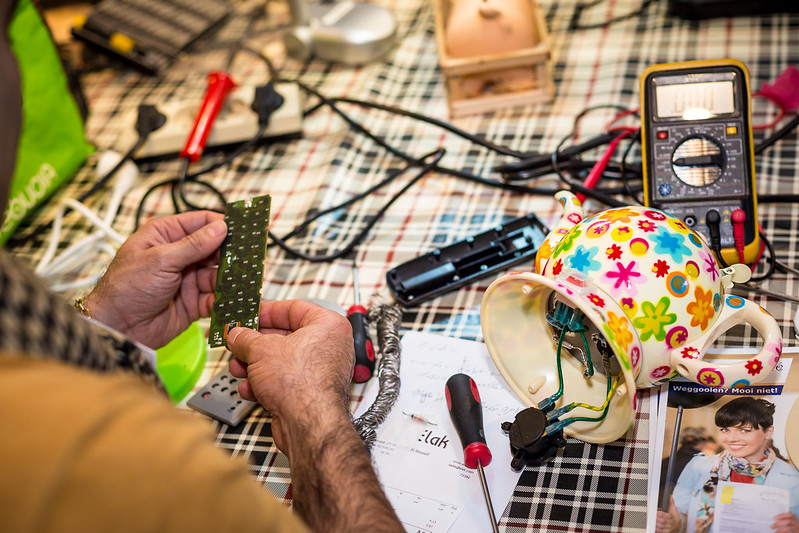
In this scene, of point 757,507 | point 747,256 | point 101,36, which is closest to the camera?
point 757,507

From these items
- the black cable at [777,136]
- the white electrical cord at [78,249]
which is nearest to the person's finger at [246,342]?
the white electrical cord at [78,249]

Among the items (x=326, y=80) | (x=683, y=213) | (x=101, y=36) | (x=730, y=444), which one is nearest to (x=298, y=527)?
(x=730, y=444)

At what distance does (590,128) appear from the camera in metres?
1.08

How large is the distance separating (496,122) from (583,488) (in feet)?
2.10

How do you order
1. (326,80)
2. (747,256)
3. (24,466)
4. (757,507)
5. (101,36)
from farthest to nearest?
1. (101,36)
2. (326,80)
3. (747,256)
4. (757,507)
5. (24,466)

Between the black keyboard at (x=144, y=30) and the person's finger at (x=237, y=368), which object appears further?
the black keyboard at (x=144, y=30)

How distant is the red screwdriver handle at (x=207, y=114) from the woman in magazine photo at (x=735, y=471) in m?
0.86

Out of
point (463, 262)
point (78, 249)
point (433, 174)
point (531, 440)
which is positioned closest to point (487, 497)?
point (531, 440)

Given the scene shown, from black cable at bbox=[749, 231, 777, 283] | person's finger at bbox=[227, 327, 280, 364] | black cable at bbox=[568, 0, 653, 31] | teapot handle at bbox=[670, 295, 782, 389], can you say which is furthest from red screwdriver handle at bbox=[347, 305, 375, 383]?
black cable at bbox=[568, 0, 653, 31]

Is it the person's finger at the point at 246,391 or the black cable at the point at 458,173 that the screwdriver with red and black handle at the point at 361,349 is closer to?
the person's finger at the point at 246,391

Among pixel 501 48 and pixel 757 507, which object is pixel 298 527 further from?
pixel 501 48

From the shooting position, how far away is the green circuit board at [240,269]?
784 mm

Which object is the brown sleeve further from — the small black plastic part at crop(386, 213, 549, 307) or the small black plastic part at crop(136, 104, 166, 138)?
the small black plastic part at crop(136, 104, 166, 138)

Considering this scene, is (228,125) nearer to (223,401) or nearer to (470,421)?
(223,401)
